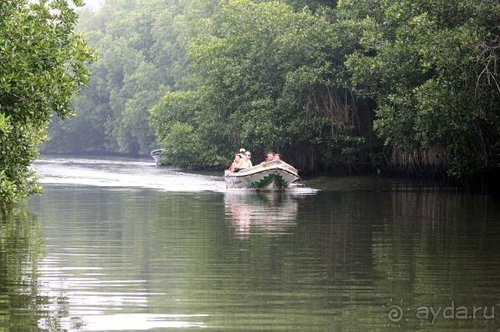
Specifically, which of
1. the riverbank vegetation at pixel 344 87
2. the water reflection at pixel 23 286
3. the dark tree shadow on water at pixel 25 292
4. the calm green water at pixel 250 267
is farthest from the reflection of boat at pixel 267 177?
the dark tree shadow on water at pixel 25 292

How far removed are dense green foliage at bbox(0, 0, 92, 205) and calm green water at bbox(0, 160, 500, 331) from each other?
192 centimetres

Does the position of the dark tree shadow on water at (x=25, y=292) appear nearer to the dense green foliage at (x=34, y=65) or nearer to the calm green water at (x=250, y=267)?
the calm green water at (x=250, y=267)

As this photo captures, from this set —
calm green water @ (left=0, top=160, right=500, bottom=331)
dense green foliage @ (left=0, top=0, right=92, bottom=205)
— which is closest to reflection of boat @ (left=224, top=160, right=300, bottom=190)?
calm green water @ (left=0, top=160, right=500, bottom=331)

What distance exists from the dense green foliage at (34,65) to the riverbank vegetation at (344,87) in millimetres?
10728

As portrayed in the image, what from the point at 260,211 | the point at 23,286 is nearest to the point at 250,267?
the point at 23,286

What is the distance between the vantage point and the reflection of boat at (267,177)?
109 ft

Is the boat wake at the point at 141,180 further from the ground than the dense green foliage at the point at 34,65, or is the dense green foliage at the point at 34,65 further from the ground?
the dense green foliage at the point at 34,65

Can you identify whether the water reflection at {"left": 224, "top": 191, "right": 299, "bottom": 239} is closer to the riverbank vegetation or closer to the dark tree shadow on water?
the dark tree shadow on water

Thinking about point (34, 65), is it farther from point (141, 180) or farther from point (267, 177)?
point (141, 180)

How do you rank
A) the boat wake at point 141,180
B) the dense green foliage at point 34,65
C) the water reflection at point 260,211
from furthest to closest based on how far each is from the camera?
the boat wake at point 141,180 < the water reflection at point 260,211 < the dense green foliage at point 34,65

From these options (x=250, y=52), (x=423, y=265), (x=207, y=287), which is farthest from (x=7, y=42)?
(x=250, y=52)

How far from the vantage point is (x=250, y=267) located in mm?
13016

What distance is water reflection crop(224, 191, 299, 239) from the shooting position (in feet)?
61.3

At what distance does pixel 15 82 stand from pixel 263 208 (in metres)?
10.8
